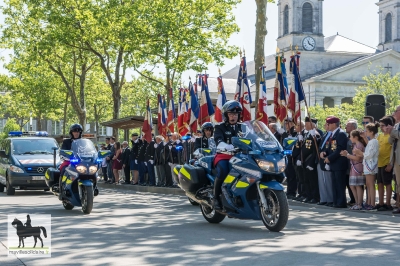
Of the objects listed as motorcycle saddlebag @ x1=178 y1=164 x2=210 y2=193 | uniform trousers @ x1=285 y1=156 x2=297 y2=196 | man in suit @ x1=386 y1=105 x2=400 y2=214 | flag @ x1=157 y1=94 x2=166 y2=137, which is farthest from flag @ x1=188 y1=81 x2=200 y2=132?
motorcycle saddlebag @ x1=178 y1=164 x2=210 y2=193

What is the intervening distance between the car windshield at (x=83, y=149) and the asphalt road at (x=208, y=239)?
3.77ft

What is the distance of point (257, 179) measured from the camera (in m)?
10.9

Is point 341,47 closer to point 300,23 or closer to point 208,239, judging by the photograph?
point 300,23

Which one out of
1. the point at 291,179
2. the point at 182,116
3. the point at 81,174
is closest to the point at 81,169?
the point at 81,174

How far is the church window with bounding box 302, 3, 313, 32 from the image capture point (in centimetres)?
9994

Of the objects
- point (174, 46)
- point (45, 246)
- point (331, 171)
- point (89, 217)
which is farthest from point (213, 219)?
point (174, 46)

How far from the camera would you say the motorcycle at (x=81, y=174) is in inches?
566

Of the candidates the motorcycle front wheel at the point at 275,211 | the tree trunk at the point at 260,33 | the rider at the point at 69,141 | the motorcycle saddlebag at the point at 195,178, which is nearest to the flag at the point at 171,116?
the tree trunk at the point at 260,33

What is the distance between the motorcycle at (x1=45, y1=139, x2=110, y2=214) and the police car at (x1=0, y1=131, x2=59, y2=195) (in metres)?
6.17

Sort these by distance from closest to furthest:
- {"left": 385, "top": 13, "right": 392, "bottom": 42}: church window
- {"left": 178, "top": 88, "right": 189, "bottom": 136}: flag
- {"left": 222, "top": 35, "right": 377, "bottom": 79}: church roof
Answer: {"left": 178, "top": 88, "right": 189, "bottom": 136}: flag < {"left": 385, "top": 13, "right": 392, "bottom": 42}: church window < {"left": 222, "top": 35, "right": 377, "bottom": 79}: church roof

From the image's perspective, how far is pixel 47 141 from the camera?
24.0 metres

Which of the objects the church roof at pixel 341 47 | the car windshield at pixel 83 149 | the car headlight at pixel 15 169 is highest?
the church roof at pixel 341 47

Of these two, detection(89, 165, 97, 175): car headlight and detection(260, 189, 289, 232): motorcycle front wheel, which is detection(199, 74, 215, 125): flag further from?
detection(260, 189, 289, 232): motorcycle front wheel

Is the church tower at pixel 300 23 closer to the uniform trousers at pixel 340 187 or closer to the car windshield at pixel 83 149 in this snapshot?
the uniform trousers at pixel 340 187
